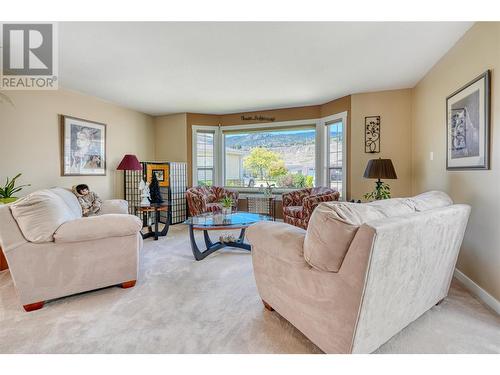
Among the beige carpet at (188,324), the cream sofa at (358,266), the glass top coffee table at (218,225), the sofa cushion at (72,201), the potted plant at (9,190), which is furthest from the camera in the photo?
the glass top coffee table at (218,225)

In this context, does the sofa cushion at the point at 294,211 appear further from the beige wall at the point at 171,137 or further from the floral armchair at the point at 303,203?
the beige wall at the point at 171,137

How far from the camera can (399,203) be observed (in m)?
1.58

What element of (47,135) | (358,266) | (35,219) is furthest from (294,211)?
(47,135)

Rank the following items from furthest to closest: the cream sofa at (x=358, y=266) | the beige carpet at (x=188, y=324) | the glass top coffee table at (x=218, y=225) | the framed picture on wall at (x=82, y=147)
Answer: the framed picture on wall at (x=82, y=147)
the glass top coffee table at (x=218, y=225)
the beige carpet at (x=188, y=324)
the cream sofa at (x=358, y=266)

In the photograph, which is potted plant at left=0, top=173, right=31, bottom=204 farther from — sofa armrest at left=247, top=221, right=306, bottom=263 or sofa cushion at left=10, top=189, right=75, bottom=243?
sofa armrest at left=247, top=221, right=306, bottom=263

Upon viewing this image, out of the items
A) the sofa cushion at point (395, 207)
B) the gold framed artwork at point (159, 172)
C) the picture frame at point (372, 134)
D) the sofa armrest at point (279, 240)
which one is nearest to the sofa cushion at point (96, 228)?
the sofa armrest at point (279, 240)

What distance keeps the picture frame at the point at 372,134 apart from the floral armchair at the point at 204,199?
2.55 m

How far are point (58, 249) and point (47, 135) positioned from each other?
2607 millimetres

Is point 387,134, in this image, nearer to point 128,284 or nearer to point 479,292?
point 479,292

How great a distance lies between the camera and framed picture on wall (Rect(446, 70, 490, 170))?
7.02 feet

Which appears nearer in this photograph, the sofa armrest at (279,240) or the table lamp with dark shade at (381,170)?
the sofa armrest at (279,240)

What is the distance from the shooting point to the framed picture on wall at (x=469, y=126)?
7.02ft

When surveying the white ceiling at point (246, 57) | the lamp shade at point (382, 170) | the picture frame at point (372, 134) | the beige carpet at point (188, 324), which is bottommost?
the beige carpet at point (188, 324)
